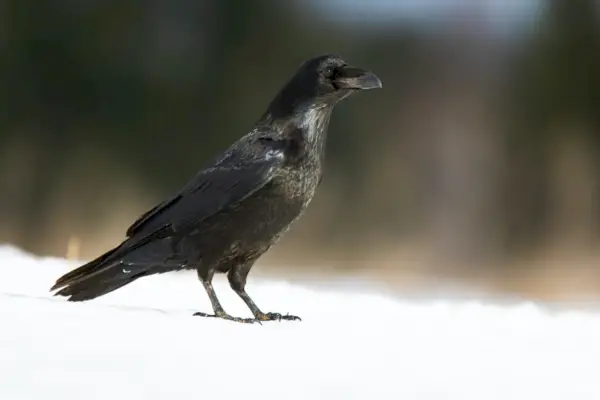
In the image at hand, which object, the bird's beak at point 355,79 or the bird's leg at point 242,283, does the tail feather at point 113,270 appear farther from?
the bird's beak at point 355,79

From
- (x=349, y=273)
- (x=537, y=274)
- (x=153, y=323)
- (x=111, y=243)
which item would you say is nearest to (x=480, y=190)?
(x=537, y=274)

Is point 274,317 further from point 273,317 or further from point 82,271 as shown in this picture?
point 82,271

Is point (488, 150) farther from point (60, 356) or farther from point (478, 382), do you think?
point (60, 356)

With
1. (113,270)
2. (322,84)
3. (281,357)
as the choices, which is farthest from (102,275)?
(322,84)

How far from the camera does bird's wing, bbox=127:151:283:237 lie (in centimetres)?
220

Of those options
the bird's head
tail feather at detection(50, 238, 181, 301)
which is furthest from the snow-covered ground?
the bird's head

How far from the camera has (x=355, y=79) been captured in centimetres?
228

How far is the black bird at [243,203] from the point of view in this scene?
86.5 inches

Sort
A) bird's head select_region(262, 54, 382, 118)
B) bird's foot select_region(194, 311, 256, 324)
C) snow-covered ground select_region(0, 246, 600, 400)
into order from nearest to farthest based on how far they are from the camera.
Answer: snow-covered ground select_region(0, 246, 600, 400) → bird's foot select_region(194, 311, 256, 324) → bird's head select_region(262, 54, 382, 118)

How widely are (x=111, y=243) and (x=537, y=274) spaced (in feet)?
7.24

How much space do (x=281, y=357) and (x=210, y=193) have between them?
55 centimetres

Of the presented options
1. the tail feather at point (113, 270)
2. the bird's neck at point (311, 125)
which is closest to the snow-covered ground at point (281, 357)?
the tail feather at point (113, 270)

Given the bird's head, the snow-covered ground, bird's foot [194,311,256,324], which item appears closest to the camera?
the snow-covered ground

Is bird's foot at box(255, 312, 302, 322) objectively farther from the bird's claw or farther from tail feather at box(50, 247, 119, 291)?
tail feather at box(50, 247, 119, 291)
